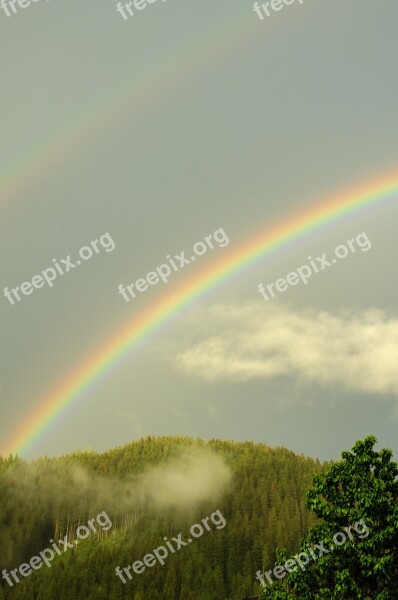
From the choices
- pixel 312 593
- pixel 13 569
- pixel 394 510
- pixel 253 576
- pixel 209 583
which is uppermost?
pixel 394 510

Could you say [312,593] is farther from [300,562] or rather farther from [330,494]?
[330,494]

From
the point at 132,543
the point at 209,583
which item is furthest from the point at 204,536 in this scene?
the point at 209,583

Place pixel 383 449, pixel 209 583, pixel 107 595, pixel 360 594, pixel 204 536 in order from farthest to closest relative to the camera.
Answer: pixel 204 536 → pixel 209 583 → pixel 107 595 → pixel 383 449 → pixel 360 594

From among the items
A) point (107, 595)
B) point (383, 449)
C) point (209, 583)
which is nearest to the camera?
point (383, 449)

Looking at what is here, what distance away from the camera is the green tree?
78.9ft

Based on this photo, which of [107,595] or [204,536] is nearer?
[107,595]

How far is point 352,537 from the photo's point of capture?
24.9 meters

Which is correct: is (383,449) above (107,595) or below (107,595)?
above

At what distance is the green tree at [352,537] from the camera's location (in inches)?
947

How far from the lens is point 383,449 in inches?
1052

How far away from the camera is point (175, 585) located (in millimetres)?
155875

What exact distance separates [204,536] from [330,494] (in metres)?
187

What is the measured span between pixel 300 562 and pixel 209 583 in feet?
496

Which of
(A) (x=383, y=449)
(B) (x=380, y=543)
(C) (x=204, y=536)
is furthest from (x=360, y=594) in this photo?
(C) (x=204, y=536)
